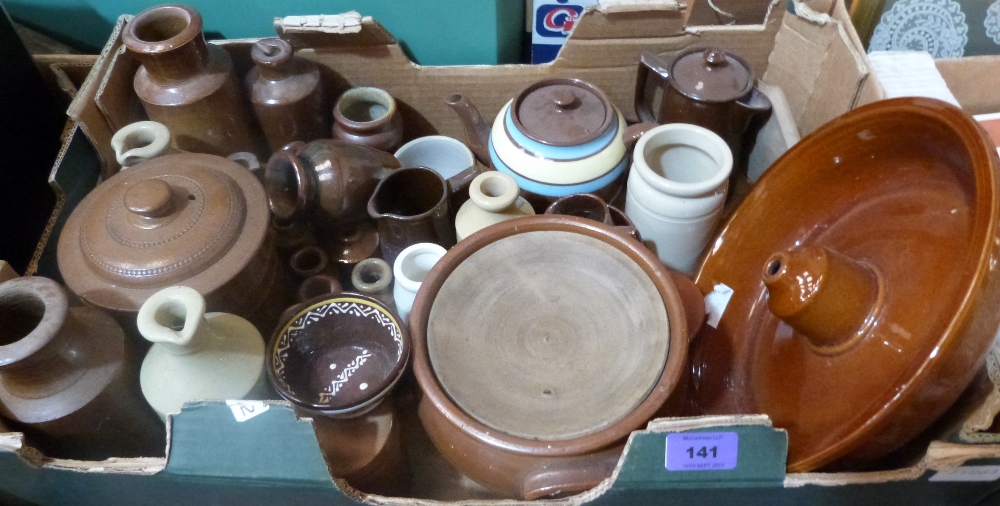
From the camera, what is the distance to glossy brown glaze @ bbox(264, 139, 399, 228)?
0.98 meters

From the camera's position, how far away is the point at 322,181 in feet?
3.23

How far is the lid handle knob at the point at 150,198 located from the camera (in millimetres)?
843

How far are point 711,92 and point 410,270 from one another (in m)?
0.53

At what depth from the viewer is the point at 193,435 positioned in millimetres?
727

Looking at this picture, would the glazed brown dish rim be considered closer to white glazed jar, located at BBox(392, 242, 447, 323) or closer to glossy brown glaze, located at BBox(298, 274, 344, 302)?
white glazed jar, located at BBox(392, 242, 447, 323)

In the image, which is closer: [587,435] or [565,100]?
[587,435]

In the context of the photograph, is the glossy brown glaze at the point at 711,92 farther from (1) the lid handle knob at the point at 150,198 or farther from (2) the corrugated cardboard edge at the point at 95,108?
(2) the corrugated cardboard edge at the point at 95,108

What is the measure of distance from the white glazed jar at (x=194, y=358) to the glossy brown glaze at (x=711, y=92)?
0.71m

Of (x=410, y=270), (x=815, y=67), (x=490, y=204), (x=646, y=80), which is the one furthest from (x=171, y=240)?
(x=815, y=67)

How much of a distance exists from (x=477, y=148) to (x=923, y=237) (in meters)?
0.68

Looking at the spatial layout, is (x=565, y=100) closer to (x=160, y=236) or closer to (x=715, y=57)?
(x=715, y=57)

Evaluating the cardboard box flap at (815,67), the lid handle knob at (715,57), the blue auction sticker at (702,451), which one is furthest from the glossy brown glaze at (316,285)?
the cardboard box flap at (815,67)

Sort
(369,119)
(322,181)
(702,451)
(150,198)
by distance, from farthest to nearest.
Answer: (369,119) < (322,181) < (150,198) < (702,451)

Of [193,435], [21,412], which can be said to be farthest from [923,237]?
[21,412]
